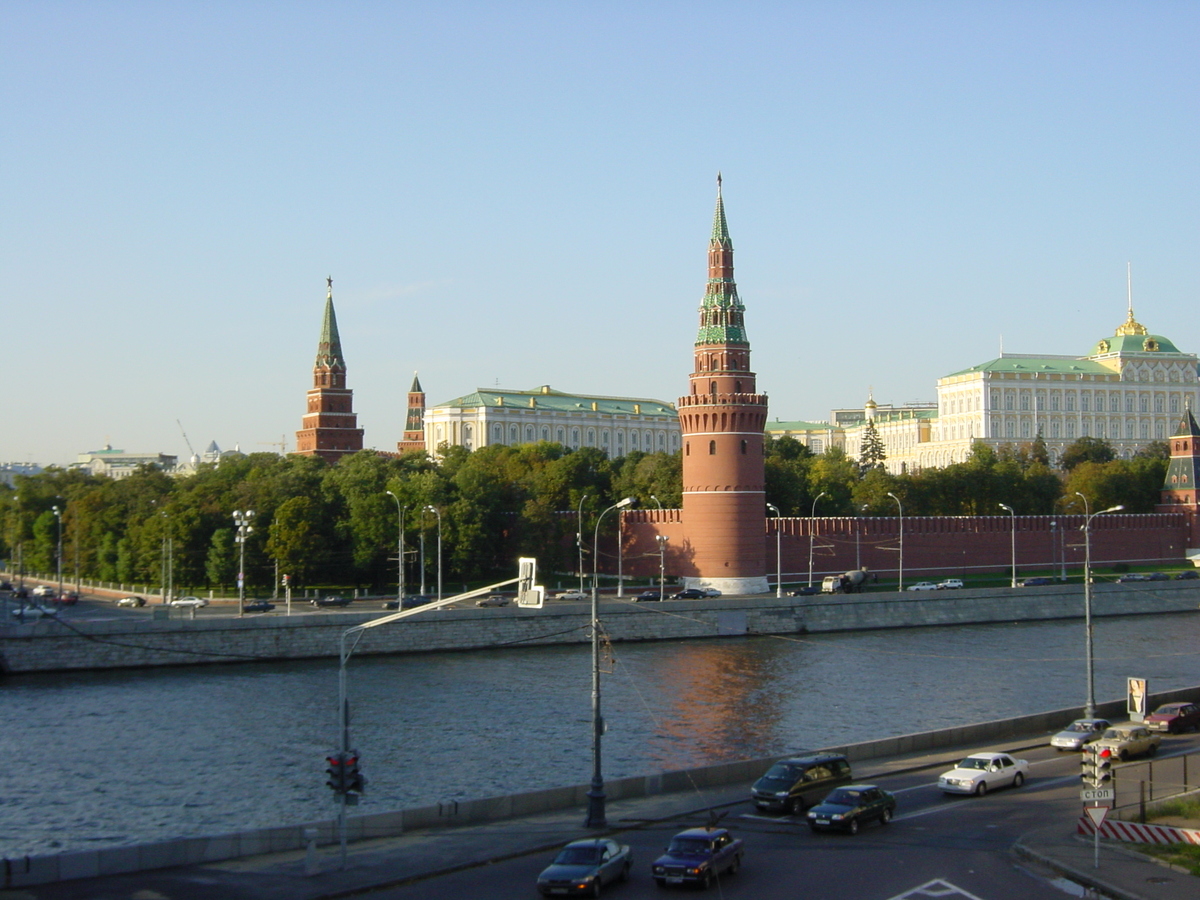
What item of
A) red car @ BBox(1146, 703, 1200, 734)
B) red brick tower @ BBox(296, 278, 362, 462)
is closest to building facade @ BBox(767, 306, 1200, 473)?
red brick tower @ BBox(296, 278, 362, 462)

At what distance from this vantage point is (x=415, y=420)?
6762 inches

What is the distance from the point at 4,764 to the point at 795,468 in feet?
227

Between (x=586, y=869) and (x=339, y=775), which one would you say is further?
(x=339, y=775)

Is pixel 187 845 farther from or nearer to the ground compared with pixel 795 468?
nearer to the ground

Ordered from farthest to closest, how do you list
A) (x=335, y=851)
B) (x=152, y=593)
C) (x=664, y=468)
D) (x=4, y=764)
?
(x=664, y=468), (x=152, y=593), (x=4, y=764), (x=335, y=851)

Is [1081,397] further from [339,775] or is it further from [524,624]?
[339,775]

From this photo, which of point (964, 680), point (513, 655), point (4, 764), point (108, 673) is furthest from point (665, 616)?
point (4, 764)

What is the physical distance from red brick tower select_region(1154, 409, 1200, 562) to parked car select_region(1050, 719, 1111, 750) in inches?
3048

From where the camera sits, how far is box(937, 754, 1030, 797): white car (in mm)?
28641

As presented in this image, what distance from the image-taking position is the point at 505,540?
84500 millimetres

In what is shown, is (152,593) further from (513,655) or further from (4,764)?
(4,764)

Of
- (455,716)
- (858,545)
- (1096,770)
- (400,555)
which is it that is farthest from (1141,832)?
(858,545)

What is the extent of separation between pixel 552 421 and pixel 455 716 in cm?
12628

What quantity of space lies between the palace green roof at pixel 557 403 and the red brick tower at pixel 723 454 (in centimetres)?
8401
